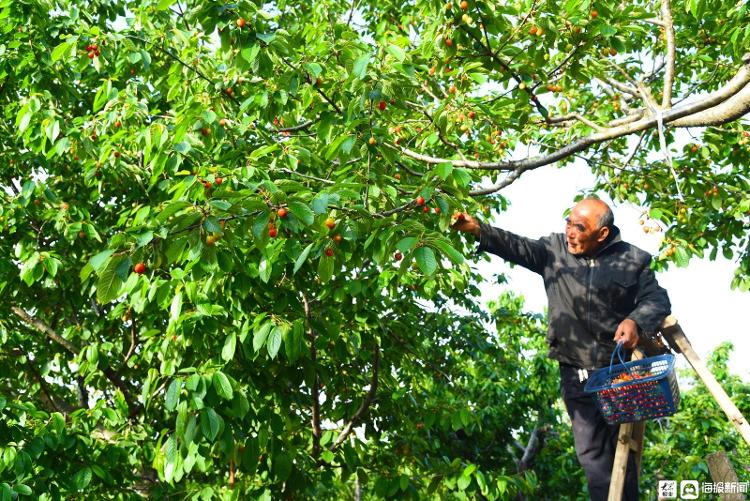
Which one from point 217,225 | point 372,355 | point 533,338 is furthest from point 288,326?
point 533,338

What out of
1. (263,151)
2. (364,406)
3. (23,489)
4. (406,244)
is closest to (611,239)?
(406,244)

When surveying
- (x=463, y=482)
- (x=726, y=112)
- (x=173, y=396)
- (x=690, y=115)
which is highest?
(x=690, y=115)

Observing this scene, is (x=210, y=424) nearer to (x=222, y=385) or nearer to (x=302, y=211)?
(x=222, y=385)

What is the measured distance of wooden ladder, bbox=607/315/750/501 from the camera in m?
2.86

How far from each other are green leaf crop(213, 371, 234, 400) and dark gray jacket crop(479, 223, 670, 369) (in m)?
1.33

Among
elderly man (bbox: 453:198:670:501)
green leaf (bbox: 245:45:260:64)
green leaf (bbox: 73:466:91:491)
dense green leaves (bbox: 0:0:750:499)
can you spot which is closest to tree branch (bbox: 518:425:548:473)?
dense green leaves (bbox: 0:0:750:499)

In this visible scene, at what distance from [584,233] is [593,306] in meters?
0.33

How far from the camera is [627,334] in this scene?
2.99 metres

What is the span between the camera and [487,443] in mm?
11719

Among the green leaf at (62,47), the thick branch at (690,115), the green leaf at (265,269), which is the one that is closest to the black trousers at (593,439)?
the thick branch at (690,115)

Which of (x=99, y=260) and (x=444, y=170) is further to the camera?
(x=444, y=170)

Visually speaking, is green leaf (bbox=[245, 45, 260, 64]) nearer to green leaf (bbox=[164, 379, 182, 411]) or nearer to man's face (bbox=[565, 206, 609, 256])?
green leaf (bbox=[164, 379, 182, 411])

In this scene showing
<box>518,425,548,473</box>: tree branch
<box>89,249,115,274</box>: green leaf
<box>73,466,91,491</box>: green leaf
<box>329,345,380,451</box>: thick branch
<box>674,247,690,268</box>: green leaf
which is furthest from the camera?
<box>518,425,548,473</box>: tree branch

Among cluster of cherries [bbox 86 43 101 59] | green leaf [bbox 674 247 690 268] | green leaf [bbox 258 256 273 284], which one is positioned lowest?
green leaf [bbox 258 256 273 284]
